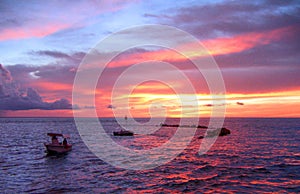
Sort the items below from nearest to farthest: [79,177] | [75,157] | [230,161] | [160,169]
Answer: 1. [79,177]
2. [160,169]
3. [230,161]
4. [75,157]

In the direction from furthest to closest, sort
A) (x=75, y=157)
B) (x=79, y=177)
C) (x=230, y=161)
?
1. (x=75, y=157)
2. (x=230, y=161)
3. (x=79, y=177)

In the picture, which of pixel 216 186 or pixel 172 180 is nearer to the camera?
pixel 216 186

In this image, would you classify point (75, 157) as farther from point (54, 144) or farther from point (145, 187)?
point (145, 187)

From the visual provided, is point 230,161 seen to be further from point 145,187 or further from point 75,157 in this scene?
point 75,157

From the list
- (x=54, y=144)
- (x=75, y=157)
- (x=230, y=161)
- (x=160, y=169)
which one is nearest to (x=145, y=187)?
(x=160, y=169)

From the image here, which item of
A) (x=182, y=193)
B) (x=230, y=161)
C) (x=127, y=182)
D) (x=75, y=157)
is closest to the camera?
(x=182, y=193)

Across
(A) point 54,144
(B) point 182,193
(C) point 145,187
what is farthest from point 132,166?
(A) point 54,144

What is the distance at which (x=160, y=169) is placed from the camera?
38.8 m

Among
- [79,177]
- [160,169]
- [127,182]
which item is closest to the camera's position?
[127,182]

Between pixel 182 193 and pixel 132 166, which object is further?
pixel 132 166

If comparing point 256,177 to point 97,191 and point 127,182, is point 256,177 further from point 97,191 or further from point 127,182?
point 97,191

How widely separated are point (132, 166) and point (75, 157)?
1418 centimetres

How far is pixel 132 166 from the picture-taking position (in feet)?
134

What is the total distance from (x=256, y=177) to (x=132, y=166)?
17066 millimetres
